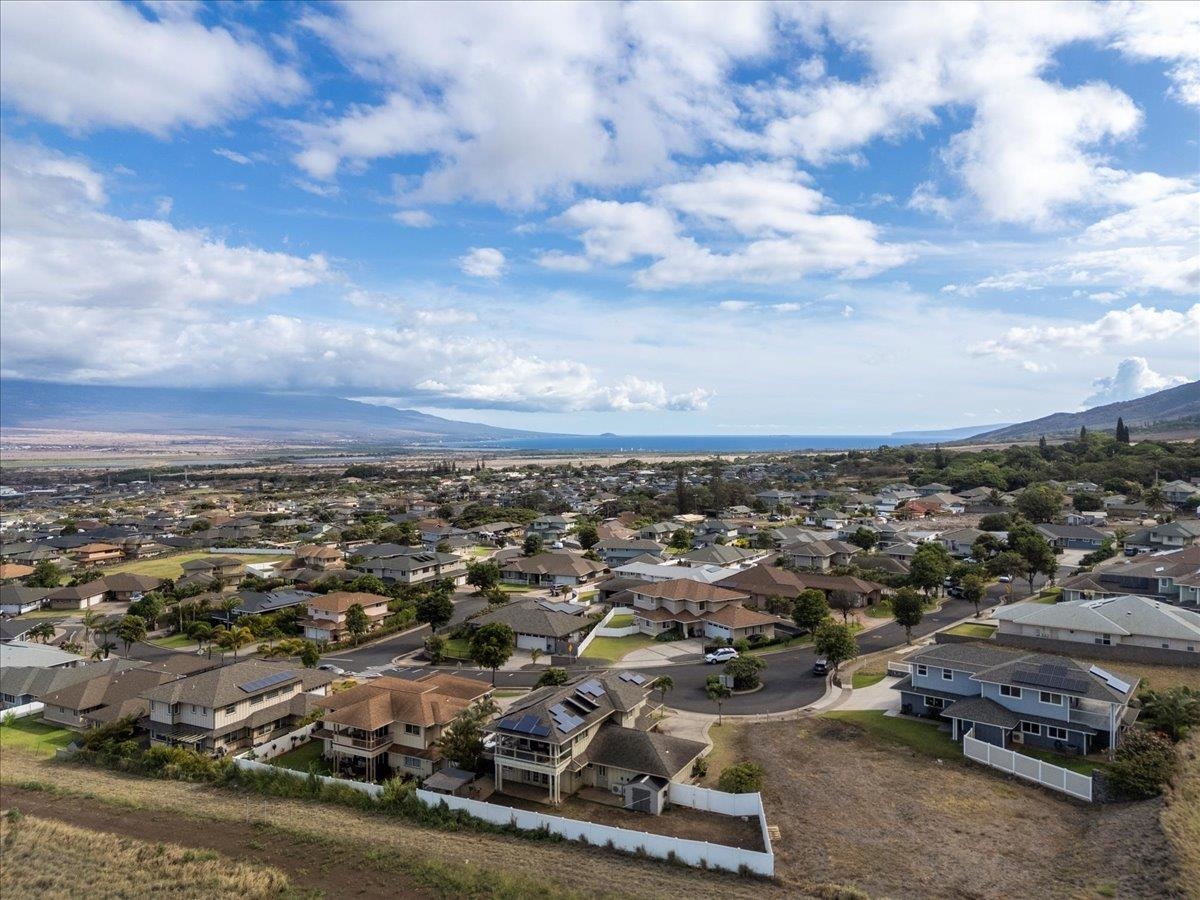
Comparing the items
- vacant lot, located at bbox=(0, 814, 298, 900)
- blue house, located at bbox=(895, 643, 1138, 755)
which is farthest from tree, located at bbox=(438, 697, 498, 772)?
blue house, located at bbox=(895, 643, 1138, 755)

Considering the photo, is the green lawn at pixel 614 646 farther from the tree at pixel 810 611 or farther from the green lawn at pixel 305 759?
the green lawn at pixel 305 759

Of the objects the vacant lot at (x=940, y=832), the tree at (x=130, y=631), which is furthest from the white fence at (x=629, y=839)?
the tree at (x=130, y=631)

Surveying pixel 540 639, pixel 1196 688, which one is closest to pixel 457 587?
pixel 540 639

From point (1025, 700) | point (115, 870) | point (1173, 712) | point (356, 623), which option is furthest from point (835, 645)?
point (115, 870)

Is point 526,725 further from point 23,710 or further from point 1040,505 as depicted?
point 1040,505

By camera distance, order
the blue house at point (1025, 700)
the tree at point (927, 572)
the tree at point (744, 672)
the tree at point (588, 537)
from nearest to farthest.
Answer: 1. the blue house at point (1025, 700)
2. the tree at point (744, 672)
3. the tree at point (927, 572)
4. the tree at point (588, 537)

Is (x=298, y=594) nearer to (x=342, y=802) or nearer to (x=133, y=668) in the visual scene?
(x=133, y=668)
